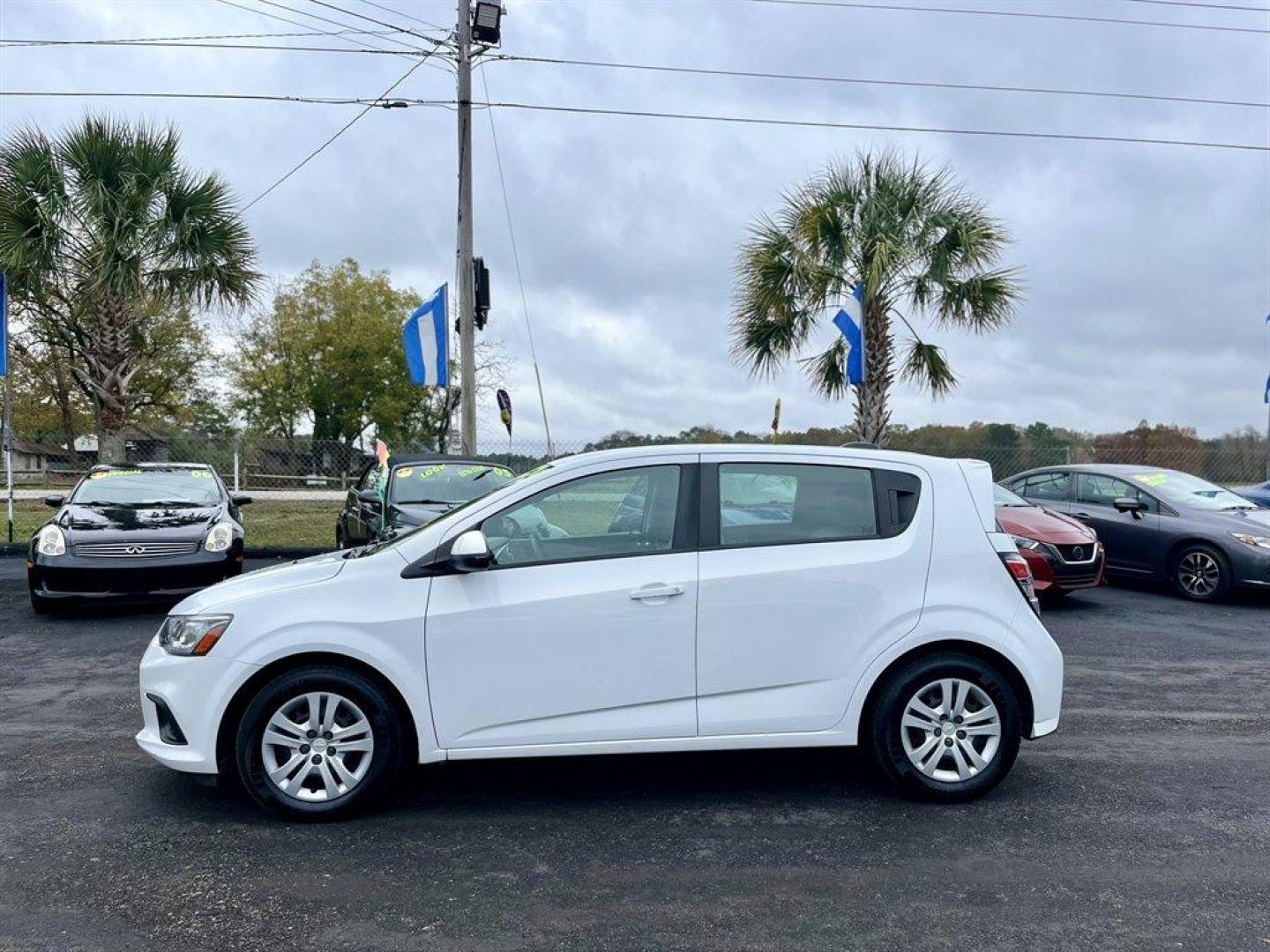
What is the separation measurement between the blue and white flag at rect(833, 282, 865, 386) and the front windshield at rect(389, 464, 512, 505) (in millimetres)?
6217

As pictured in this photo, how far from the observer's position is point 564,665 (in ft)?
13.9

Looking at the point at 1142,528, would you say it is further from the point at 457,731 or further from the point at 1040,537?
the point at 457,731

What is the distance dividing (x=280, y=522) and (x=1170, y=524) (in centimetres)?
1422

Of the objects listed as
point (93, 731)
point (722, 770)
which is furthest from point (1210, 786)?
point (93, 731)

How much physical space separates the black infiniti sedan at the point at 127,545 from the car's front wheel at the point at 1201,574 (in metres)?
10.1

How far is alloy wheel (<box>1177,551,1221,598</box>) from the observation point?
10578mm

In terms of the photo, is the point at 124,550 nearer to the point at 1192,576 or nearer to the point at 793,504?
the point at 793,504

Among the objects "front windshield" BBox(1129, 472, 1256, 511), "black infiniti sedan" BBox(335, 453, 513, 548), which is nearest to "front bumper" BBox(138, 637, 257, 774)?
"black infiniti sedan" BBox(335, 453, 513, 548)

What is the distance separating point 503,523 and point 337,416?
4359cm

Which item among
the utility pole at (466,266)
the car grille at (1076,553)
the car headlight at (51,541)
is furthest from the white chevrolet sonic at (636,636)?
the utility pole at (466,266)

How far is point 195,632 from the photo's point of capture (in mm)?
4266

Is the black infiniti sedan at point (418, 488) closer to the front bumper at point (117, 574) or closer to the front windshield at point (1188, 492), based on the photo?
the front bumper at point (117, 574)

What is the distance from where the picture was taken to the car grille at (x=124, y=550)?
9.02 meters

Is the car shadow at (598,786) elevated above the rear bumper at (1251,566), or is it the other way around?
the rear bumper at (1251,566)
